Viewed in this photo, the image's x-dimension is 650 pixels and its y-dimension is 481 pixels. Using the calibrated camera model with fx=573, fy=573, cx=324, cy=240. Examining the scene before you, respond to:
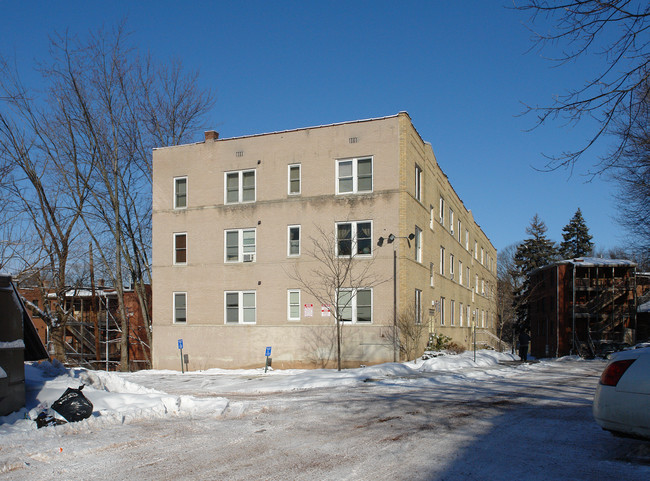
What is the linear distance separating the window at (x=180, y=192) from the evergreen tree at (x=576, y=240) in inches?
2331

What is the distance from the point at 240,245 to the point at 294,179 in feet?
14.2

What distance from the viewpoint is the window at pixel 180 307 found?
29781mm

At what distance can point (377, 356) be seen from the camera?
2536 cm

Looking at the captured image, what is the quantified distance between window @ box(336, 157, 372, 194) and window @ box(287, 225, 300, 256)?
2.80m

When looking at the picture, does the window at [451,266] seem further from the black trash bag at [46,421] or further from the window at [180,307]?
the black trash bag at [46,421]

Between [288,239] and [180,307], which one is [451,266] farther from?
[180,307]

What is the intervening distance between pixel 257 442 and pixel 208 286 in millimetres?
21657

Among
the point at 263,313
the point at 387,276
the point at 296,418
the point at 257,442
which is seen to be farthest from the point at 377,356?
the point at 257,442

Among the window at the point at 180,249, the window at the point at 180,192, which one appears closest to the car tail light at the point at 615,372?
the window at the point at 180,249

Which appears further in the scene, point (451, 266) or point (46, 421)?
point (451, 266)

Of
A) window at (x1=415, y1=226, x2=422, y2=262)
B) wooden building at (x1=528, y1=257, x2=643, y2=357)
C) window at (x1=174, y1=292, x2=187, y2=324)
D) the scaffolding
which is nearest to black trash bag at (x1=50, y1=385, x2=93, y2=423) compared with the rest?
window at (x1=415, y1=226, x2=422, y2=262)

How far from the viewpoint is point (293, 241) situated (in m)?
27.6

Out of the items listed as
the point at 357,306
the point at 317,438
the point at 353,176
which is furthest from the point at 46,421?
the point at 353,176

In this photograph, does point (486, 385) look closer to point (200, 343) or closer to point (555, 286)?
point (200, 343)
